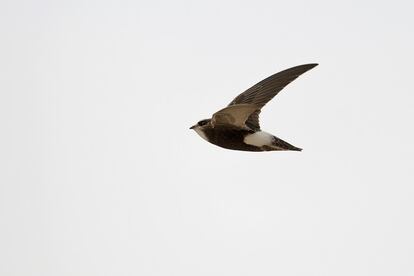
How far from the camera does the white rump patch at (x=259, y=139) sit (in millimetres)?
8789

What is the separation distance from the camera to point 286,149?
28.8 ft

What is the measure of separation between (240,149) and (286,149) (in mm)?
623

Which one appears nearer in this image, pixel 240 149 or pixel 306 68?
pixel 306 68

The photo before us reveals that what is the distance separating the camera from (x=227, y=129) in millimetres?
8766

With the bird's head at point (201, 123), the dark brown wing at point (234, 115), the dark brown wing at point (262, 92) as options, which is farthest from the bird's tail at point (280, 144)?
the bird's head at point (201, 123)

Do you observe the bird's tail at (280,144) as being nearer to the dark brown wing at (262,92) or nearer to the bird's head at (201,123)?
the dark brown wing at (262,92)

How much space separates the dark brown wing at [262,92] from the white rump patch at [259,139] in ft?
0.40

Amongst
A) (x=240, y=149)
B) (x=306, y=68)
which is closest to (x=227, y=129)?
(x=240, y=149)

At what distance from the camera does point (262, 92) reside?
877cm

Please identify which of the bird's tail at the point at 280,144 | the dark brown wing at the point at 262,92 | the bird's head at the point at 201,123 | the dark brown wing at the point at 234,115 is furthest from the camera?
the bird's head at the point at 201,123

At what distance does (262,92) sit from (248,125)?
47cm

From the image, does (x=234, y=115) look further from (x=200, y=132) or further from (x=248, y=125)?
(x=200, y=132)

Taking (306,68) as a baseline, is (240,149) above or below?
below

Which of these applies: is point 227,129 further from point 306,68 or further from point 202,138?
point 306,68
